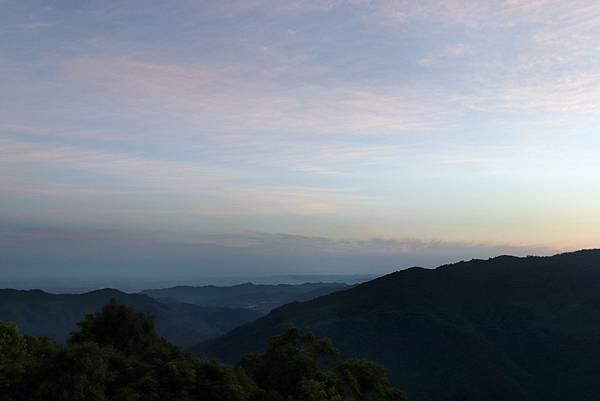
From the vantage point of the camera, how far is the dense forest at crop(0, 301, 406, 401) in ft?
101

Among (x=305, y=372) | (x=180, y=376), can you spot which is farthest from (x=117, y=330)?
(x=305, y=372)

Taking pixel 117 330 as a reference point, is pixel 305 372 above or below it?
below

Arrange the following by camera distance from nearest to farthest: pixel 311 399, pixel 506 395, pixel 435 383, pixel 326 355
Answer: pixel 311 399, pixel 326 355, pixel 506 395, pixel 435 383

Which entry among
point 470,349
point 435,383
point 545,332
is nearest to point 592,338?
point 545,332

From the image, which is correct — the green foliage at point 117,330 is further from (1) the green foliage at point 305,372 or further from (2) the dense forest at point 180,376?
(1) the green foliage at point 305,372

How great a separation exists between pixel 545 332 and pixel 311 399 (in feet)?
598

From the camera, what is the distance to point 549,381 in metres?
157

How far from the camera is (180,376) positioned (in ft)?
111

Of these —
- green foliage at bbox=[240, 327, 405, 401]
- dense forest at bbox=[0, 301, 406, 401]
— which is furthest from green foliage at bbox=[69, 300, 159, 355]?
green foliage at bbox=[240, 327, 405, 401]

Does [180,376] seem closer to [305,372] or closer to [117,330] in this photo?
[305,372]

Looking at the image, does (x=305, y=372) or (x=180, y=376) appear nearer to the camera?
(x=180, y=376)

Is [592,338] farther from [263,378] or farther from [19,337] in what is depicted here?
[19,337]

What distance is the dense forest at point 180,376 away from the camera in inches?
1213

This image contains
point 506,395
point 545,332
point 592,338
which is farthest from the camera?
point 545,332
